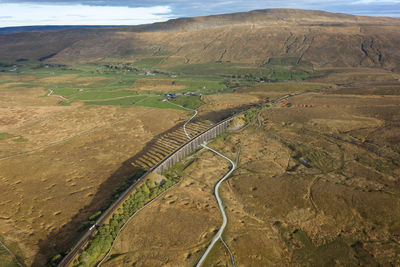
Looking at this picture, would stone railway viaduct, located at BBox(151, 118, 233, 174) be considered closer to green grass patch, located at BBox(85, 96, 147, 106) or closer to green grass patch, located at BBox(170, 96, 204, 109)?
green grass patch, located at BBox(170, 96, 204, 109)

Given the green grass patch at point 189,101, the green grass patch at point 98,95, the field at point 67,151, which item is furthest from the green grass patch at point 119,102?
the green grass patch at point 189,101

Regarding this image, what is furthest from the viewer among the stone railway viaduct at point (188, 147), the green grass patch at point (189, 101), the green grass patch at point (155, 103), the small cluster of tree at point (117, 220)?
the green grass patch at point (189, 101)

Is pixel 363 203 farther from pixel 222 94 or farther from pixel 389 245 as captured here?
pixel 222 94

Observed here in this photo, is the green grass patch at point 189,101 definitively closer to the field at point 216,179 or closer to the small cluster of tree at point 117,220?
the field at point 216,179

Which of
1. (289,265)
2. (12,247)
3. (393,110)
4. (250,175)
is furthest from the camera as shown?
(393,110)

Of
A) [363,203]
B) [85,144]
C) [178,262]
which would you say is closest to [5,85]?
[85,144]

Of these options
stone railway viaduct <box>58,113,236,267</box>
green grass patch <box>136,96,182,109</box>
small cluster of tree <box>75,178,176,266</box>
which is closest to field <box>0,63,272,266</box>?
green grass patch <box>136,96,182,109</box>
